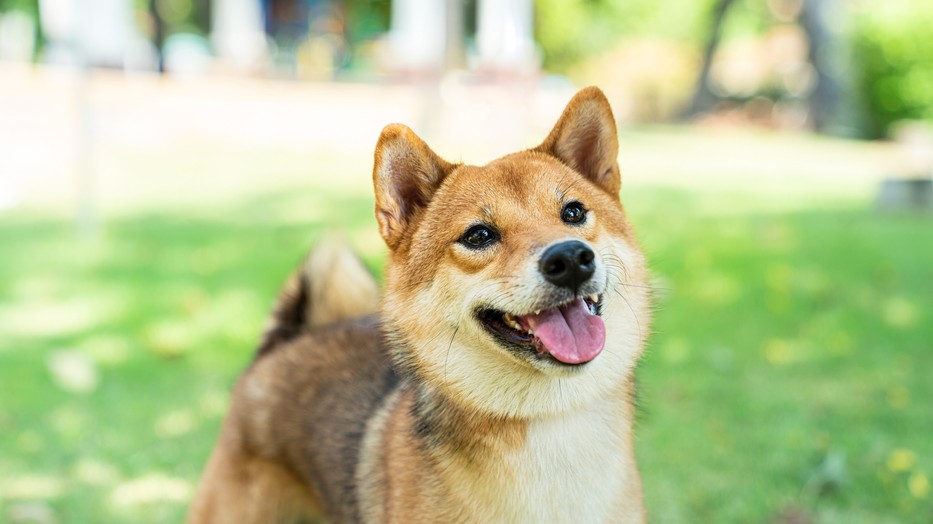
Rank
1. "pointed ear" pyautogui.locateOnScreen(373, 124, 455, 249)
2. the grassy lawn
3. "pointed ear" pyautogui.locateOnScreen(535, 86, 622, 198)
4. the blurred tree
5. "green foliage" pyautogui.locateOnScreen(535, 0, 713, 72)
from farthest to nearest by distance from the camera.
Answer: "green foliage" pyautogui.locateOnScreen(535, 0, 713, 72)
the blurred tree
the grassy lawn
"pointed ear" pyautogui.locateOnScreen(535, 86, 622, 198)
"pointed ear" pyautogui.locateOnScreen(373, 124, 455, 249)

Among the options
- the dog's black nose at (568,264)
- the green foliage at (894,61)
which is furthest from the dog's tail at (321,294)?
the green foliage at (894,61)

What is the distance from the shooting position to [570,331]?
8.19ft

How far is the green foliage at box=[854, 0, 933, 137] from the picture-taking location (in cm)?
1853

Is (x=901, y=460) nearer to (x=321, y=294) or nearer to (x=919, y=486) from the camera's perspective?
(x=919, y=486)

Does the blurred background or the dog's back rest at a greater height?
the dog's back

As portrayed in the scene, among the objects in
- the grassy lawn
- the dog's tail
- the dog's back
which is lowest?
the grassy lawn

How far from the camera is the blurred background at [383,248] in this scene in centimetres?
435

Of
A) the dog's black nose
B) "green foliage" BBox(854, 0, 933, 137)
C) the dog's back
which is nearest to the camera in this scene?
the dog's black nose

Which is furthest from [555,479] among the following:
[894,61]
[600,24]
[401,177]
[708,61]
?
[600,24]

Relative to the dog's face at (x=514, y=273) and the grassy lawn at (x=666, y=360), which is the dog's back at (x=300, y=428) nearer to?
the dog's face at (x=514, y=273)

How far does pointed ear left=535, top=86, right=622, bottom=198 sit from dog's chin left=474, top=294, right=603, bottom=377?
0.61 metres

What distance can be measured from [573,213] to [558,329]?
0.45 metres

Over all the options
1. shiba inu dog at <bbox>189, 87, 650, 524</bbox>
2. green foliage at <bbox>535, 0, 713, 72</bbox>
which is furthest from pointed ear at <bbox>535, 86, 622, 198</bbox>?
green foliage at <bbox>535, 0, 713, 72</bbox>

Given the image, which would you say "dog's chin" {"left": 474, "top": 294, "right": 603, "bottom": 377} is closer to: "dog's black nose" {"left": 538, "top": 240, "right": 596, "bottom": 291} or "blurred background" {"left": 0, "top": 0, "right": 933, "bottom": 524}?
"dog's black nose" {"left": 538, "top": 240, "right": 596, "bottom": 291}
